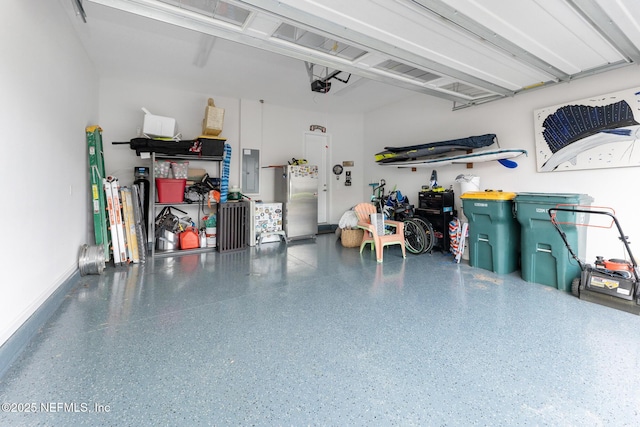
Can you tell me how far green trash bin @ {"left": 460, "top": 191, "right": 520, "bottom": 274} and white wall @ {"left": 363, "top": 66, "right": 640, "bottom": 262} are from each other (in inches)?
28.9

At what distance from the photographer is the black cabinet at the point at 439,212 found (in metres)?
4.85

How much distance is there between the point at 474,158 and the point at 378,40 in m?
2.65

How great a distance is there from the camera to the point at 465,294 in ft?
9.96

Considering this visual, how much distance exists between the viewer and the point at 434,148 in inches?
190

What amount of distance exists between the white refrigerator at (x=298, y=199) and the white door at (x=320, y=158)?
897 mm

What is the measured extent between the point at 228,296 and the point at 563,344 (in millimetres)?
2915

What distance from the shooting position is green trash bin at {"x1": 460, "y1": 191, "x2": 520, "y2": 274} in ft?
12.1

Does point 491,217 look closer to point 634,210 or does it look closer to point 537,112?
point 634,210

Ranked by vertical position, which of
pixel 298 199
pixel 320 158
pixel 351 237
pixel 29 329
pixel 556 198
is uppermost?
pixel 320 158

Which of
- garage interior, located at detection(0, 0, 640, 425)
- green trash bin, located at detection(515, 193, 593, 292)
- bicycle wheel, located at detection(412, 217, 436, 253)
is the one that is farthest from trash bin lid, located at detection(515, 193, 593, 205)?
bicycle wheel, located at detection(412, 217, 436, 253)

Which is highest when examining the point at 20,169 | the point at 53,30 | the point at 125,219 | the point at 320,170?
the point at 53,30

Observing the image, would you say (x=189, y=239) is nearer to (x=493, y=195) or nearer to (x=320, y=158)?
(x=320, y=158)

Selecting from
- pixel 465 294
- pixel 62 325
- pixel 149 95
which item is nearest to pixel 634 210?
pixel 465 294

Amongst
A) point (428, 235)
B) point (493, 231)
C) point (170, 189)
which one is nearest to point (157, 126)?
point (170, 189)
